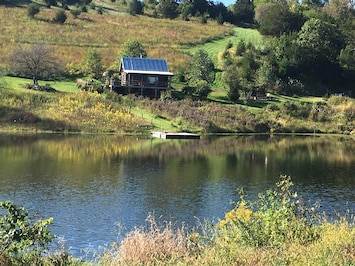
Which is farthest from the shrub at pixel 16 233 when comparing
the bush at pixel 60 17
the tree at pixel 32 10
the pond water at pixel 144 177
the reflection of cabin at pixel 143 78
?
the tree at pixel 32 10

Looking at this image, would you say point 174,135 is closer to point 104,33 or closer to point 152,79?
point 152,79

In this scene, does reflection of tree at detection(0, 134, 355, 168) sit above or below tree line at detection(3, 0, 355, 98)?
below

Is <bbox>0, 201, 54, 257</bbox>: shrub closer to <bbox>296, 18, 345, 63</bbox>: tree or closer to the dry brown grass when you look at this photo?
the dry brown grass

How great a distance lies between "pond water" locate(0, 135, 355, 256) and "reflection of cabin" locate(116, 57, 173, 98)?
52.2 ft

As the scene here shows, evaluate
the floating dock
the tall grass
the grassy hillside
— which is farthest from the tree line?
the tall grass

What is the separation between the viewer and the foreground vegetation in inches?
375

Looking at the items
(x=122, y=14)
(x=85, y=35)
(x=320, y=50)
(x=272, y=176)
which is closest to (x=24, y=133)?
(x=272, y=176)

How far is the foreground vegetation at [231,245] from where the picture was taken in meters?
9.52

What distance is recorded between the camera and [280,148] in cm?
4850

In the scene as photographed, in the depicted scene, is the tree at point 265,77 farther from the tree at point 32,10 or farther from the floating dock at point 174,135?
the tree at point 32,10

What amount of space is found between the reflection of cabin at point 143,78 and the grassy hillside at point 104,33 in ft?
31.7

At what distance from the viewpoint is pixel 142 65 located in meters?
68.5

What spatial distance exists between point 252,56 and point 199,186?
56.7 meters

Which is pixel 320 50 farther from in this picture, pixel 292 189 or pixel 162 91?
pixel 292 189
